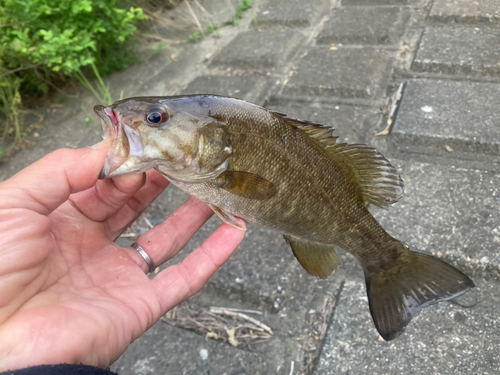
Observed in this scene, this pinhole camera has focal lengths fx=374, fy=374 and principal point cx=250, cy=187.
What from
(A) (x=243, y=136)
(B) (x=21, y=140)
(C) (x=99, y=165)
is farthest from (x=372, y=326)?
(B) (x=21, y=140)

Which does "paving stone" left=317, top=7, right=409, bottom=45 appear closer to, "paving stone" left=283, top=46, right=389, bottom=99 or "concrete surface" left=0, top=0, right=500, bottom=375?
"concrete surface" left=0, top=0, right=500, bottom=375

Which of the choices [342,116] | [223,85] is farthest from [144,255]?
[223,85]

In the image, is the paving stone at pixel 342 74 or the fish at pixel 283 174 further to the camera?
the paving stone at pixel 342 74

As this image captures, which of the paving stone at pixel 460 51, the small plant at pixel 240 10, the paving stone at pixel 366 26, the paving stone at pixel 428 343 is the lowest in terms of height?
the paving stone at pixel 428 343

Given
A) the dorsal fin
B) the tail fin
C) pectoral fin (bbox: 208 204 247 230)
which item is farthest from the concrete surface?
the dorsal fin

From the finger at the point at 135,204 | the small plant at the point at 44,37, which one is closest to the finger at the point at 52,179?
the finger at the point at 135,204

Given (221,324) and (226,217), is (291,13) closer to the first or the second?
(226,217)

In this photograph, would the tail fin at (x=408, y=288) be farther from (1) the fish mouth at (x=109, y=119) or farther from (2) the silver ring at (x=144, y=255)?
(1) the fish mouth at (x=109, y=119)
